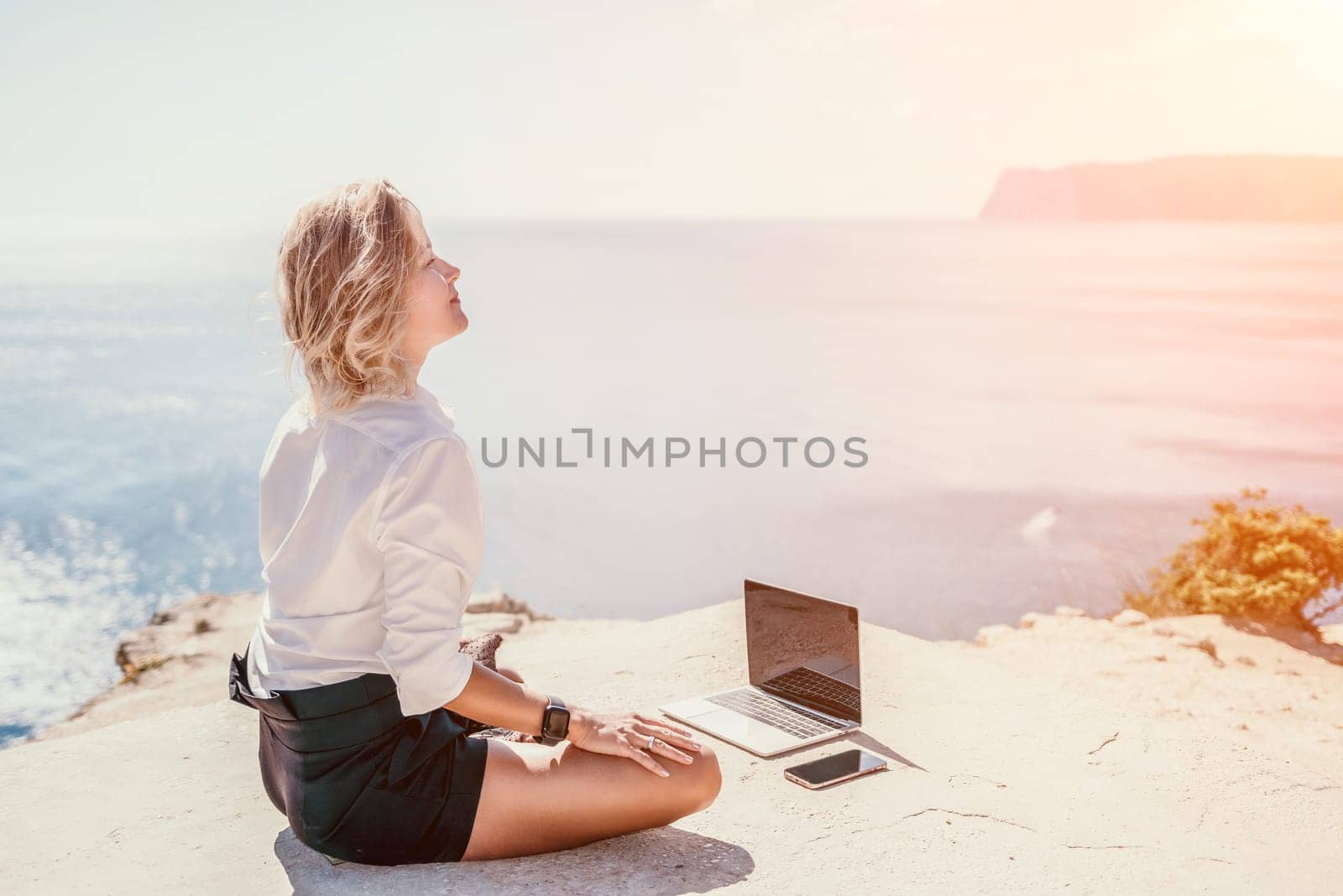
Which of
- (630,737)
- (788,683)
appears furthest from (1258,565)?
(630,737)

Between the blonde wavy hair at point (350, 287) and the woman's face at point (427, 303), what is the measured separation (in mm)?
17

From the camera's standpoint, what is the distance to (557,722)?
173cm

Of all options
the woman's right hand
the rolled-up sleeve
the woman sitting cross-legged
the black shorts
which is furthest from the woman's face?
the woman's right hand

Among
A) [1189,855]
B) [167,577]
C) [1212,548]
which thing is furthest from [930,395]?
[1189,855]

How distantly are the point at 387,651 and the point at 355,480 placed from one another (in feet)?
0.82

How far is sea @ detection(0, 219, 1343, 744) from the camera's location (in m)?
6.94

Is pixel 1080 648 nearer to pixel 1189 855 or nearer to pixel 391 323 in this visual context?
pixel 1189 855

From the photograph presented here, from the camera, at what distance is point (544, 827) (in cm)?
184

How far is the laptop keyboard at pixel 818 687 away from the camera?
2.49 metres

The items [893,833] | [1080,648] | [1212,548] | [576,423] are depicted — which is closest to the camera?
[893,833]

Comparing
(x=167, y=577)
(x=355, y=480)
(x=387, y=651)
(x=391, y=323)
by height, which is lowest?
(x=167, y=577)

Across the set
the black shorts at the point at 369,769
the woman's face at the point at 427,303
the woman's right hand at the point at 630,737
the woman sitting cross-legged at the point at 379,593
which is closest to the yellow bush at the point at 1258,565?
the woman's right hand at the point at 630,737

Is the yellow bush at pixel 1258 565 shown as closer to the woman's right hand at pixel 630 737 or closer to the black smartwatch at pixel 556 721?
the woman's right hand at pixel 630 737

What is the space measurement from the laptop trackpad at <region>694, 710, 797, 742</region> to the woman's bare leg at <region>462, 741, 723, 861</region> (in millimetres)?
549
